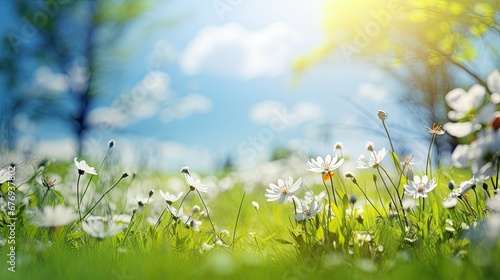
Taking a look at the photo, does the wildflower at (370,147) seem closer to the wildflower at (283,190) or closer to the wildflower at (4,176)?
the wildflower at (283,190)

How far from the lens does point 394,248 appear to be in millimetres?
2000

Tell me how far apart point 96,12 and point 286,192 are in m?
12.0

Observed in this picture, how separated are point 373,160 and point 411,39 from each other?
211 inches

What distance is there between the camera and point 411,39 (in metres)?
6.88

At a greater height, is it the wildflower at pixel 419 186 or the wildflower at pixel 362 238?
the wildflower at pixel 419 186

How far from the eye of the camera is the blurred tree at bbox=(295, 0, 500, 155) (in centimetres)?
428

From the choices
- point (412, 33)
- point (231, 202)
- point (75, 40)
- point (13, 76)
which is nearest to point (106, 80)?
point (75, 40)

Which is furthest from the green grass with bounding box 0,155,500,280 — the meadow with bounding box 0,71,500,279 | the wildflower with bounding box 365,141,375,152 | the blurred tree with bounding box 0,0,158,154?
the blurred tree with bounding box 0,0,158,154

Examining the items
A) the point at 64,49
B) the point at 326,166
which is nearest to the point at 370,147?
the point at 326,166

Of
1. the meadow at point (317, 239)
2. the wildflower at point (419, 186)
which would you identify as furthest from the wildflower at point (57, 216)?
the wildflower at point (419, 186)

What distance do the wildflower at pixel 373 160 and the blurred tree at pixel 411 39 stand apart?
68.7 inches

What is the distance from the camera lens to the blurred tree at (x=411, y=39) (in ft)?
14.0

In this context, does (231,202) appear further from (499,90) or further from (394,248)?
(499,90)

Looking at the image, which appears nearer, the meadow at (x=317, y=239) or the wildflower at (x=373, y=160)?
the meadow at (x=317, y=239)
